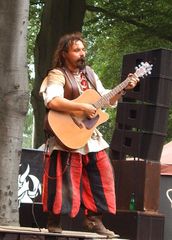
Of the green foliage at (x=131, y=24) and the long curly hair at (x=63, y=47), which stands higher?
the green foliage at (x=131, y=24)

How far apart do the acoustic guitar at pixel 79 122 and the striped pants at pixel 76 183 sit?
14 centimetres

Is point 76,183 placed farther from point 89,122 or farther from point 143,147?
point 143,147

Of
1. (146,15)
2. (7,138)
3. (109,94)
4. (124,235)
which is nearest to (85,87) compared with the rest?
(109,94)

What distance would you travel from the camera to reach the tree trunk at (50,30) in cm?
1573

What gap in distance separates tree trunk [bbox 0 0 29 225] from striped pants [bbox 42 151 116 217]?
62cm

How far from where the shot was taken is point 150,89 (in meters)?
8.51

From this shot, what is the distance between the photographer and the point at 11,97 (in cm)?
675

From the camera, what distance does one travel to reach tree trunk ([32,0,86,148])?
15.7 meters

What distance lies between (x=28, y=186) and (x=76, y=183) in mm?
2639

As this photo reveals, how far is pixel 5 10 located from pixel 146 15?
11.8m

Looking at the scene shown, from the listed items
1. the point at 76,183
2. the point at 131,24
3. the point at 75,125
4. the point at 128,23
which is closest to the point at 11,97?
the point at 75,125

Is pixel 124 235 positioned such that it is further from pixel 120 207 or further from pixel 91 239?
pixel 91 239

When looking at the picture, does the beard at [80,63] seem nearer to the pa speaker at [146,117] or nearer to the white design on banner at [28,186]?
the pa speaker at [146,117]

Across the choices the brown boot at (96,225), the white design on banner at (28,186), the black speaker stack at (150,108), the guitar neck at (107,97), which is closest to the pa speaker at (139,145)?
the black speaker stack at (150,108)
